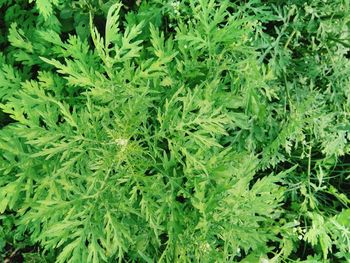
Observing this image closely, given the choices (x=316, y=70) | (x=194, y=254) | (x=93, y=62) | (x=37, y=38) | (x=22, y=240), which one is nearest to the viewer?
(x=194, y=254)

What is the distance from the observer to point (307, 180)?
2725 mm

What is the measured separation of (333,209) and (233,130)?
860mm

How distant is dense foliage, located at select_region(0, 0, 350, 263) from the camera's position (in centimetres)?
193

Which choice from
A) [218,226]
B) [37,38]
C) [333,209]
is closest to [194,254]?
[218,226]

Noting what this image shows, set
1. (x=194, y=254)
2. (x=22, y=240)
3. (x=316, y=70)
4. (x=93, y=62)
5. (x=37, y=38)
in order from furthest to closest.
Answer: (x=22, y=240) < (x=316, y=70) < (x=37, y=38) < (x=93, y=62) < (x=194, y=254)

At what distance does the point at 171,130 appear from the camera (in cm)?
195

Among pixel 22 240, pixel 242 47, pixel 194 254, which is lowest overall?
pixel 22 240

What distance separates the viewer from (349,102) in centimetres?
259

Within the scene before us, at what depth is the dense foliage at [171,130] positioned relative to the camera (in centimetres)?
193

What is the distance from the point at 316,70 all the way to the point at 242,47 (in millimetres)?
600

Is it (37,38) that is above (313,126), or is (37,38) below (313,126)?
above

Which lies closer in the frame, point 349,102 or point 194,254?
point 194,254

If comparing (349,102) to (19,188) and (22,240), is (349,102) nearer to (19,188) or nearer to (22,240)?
(19,188)

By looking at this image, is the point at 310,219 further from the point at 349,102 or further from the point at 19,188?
the point at 19,188
